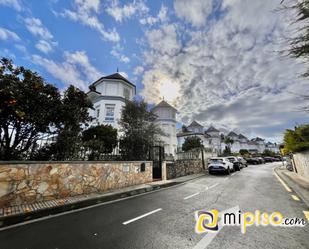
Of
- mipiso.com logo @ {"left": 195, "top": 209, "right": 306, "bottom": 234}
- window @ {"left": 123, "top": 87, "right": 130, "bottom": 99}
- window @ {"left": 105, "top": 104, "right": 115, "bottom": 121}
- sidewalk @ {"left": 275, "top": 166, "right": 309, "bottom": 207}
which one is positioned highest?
window @ {"left": 123, "top": 87, "right": 130, "bottom": 99}

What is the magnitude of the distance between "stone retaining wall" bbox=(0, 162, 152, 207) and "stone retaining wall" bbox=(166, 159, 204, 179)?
4.68 m

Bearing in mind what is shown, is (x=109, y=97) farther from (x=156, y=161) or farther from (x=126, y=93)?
(x=156, y=161)

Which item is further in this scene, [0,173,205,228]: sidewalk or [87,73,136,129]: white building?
[87,73,136,129]: white building

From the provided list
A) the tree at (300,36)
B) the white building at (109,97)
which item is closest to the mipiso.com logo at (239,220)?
the tree at (300,36)

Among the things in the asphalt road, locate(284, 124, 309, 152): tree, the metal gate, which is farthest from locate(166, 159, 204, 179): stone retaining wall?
locate(284, 124, 309, 152): tree

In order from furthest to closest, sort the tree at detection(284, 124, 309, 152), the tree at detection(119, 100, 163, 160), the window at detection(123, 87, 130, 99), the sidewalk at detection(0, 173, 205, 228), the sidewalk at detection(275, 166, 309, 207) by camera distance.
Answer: the window at detection(123, 87, 130, 99) → the tree at detection(119, 100, 163, 160) → the tree at detection(284, 124, 309, 152) → the sidewalk at detection(275, 166, 309, 207) → the sidewalk at detection(0, 173, 205, 228)

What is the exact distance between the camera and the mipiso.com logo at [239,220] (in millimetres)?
3826

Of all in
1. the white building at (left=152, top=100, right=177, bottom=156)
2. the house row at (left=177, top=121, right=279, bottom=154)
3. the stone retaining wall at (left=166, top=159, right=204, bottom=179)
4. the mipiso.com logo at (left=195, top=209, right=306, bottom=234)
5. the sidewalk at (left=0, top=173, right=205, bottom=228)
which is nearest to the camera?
the mipiso.com logo at (left=195, top=209, right=306, bottom=234)

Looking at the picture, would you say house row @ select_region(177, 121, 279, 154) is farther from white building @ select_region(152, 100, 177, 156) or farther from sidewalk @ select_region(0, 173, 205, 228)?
sidewalk @ select_region(0, 173, 205, 228)

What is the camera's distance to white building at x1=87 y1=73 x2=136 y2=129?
77.5ft

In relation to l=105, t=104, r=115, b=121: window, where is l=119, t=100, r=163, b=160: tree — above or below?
below

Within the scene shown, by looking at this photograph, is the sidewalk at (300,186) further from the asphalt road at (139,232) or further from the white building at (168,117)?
the white building at (168,117)

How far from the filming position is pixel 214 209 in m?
5.09

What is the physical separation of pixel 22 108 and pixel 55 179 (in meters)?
2.81
